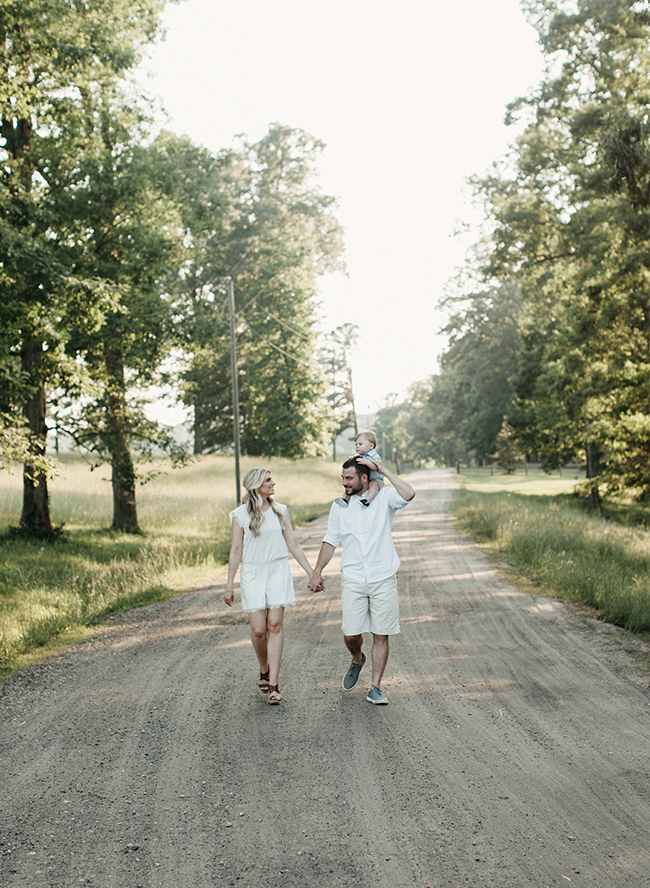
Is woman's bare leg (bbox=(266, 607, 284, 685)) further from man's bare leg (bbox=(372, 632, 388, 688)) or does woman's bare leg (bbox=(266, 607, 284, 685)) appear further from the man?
man's bare leg (bbox=(372, 632, 388, 688))

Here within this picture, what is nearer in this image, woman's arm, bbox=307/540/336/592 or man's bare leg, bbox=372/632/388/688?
man's bare leg, bbox=372/632/388/688

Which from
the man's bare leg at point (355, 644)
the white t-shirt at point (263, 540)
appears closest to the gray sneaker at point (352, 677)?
the man's bare leg at point (355, 644)

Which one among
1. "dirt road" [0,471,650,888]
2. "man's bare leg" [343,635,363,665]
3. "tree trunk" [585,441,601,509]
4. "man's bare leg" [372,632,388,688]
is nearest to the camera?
"dirt road" [0,471,650,888]

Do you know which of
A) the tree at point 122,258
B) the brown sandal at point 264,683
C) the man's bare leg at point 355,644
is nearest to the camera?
the man's bare leg at point 355,644

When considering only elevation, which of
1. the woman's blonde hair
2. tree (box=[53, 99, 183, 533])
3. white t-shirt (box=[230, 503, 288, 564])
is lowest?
white t-shirt (box=[230, 503, 288, 564])

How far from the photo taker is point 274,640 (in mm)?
6246

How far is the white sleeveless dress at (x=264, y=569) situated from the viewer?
6191 millimetres

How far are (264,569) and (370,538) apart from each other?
0.99 m

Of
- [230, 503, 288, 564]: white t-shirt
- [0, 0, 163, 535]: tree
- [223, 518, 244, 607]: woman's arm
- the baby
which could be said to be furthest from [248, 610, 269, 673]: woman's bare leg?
[0, 0, 163, 535]: tree

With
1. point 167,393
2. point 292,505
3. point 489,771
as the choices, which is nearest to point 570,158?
point 167,393

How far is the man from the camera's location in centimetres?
597

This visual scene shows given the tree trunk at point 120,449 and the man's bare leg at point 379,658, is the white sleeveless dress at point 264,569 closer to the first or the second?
the man's bare leg at point 379,658

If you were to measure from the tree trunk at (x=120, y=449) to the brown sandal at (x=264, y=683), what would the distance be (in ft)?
36.8

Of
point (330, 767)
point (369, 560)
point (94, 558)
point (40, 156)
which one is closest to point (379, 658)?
point (369, 560)
